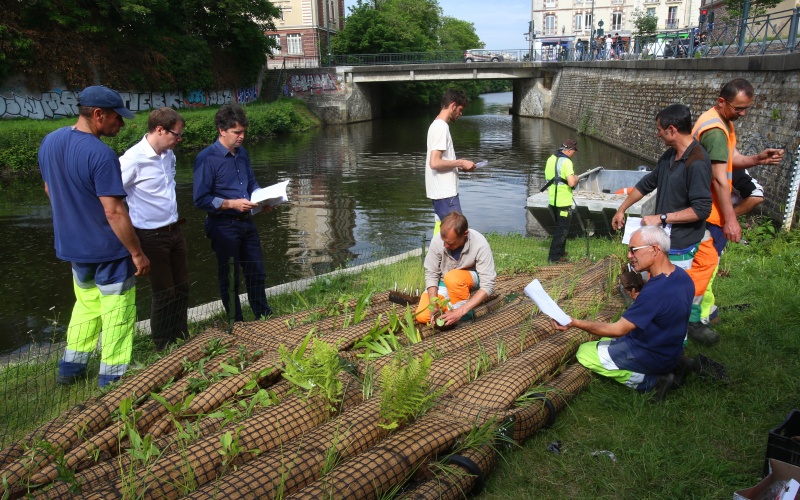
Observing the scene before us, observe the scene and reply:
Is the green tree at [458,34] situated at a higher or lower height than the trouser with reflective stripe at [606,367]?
higher

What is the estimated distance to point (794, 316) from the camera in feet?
17.9

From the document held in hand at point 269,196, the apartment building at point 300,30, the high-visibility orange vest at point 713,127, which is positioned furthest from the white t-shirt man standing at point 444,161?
the apartment building at point 300,30

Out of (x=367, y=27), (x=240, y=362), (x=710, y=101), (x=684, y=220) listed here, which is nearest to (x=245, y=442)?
(x=240, y=362)

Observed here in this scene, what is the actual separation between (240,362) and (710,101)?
1882 cm

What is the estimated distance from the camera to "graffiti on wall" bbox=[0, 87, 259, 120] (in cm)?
2559

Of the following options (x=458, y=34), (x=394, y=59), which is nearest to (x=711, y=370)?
(x=394, y=59)

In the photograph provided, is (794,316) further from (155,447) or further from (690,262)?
(155,447)

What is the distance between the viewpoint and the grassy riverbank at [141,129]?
21.2 m

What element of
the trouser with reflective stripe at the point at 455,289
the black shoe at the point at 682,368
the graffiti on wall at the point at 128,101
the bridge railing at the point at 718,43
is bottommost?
the black shoe at the point at 682,368

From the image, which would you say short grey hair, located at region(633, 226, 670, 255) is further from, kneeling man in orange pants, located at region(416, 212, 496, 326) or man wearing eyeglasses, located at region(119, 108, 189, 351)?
man wearing eyeglasses, located at region(119, 108, 189, 351)

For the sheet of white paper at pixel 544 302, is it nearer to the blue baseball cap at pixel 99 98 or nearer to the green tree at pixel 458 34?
the blue baseball cap at pixel 99 98

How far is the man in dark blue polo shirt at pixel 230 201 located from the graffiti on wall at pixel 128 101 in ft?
65.1

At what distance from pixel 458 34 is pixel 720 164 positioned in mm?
99452

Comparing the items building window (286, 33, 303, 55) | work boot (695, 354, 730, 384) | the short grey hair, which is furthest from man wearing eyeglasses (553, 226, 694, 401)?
building window (286, 33, 303, 55)
